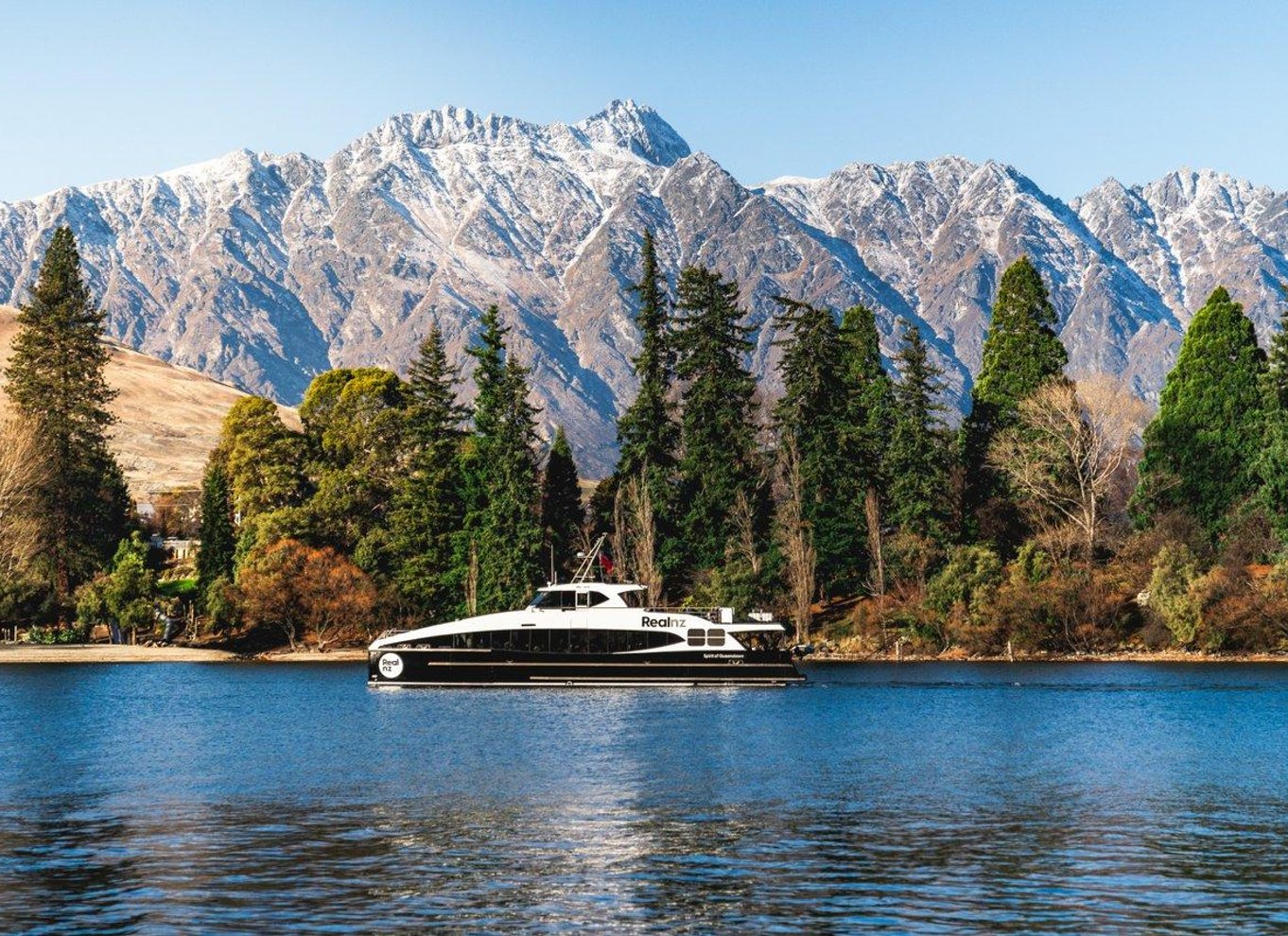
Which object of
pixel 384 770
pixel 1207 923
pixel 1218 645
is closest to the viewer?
pixel 1207 923

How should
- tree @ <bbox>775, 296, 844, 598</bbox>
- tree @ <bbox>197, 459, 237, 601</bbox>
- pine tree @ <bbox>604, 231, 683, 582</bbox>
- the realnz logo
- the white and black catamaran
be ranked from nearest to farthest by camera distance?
the white and black catamaran
the realnz logo
tree @ <bbox>775, 296, 844, 598</bbox>
pine tree @ <bbox>604, 231, 683, 582</bbox>
tree @ <bbox>197, 459, 237, 601</bbox>

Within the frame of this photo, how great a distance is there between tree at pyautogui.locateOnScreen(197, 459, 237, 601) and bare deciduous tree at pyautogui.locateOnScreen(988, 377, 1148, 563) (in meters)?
58.7

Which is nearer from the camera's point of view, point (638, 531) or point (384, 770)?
point (384, 770)

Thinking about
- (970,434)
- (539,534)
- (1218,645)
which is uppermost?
(970,434)

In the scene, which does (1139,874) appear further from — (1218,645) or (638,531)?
(638,531)

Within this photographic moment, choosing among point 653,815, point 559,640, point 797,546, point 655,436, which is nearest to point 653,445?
point 655,436

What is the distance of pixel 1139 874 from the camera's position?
35.7 meters

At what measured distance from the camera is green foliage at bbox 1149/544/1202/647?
104988 mm

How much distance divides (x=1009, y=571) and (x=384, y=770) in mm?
67620

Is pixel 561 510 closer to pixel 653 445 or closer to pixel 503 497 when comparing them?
pixel 503 497

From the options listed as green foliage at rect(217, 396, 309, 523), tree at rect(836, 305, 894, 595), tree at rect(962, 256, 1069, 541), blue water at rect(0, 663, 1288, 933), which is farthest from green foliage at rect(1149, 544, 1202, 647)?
green foliage at rect(217, 396, 309, 523)

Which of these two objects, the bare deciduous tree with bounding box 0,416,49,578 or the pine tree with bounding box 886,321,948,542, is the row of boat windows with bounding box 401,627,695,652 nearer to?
the pine tree with bounding box 886,321,948,542

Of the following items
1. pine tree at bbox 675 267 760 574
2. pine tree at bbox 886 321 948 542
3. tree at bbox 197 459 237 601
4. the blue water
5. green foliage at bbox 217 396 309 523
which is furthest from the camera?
tree at bbox 197 459 237 601

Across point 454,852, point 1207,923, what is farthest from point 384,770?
point 1207,923
